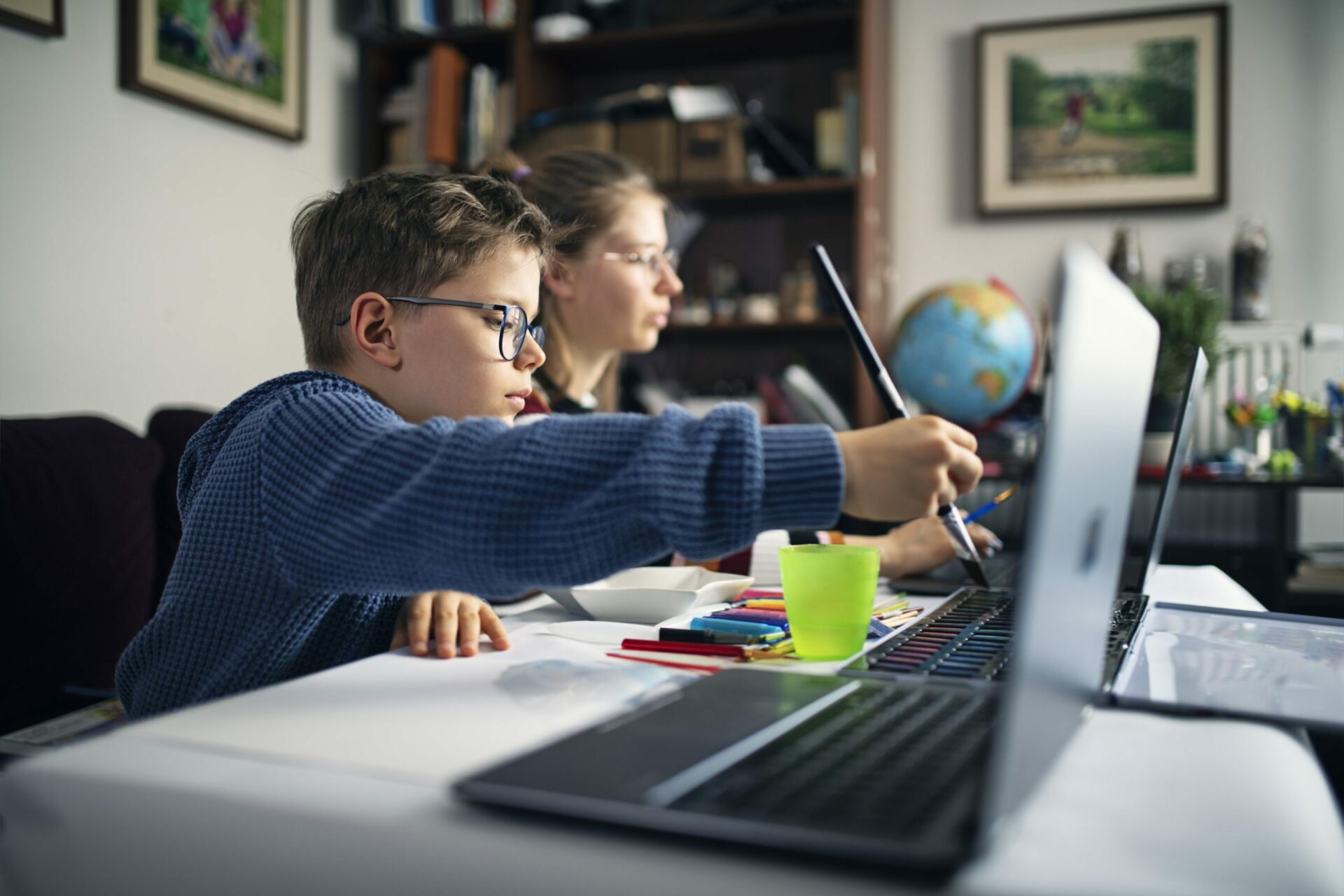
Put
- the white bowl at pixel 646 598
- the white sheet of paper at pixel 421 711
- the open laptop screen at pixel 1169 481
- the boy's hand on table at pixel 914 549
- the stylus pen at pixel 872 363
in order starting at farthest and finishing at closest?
the boy's hand on table at pixel 914 549
the open laptop screen at pixel 1169 481
the white bowl at pixel 646 598
the stylus pen at pixel 872 363
the white sheet of paper at pixel 421 711

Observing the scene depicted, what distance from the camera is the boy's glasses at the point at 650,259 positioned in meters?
1.70

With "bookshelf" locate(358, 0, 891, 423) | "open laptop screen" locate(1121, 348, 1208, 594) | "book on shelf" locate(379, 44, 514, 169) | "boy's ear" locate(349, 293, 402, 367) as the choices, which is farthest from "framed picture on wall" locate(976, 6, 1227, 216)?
"boy's ear" locate(349, 293, 402, 367)

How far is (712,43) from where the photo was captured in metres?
2.81

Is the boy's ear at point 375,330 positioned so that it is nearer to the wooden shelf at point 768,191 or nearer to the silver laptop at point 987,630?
the silver laptop at point 987,630

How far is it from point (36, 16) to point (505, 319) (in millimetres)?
1599

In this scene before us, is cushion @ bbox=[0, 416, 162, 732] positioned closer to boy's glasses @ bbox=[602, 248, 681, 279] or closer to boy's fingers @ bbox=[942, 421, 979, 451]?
boy's glasses @ bbox=[602, 248, 681, 279]

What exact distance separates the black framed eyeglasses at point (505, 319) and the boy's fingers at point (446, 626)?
0.24m

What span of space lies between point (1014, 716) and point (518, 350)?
65 centimetres

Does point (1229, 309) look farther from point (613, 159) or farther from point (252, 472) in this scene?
point (252, 472)

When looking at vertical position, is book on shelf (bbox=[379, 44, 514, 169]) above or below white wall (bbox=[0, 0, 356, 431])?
above

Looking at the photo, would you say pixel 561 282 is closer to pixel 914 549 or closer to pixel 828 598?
pixel 914 549

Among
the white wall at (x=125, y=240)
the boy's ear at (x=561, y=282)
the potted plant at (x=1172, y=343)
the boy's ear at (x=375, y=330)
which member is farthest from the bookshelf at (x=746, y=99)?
the boy's ear at (x=375, y=330)

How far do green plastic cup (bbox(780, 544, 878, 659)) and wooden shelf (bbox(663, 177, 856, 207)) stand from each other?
2043 mm

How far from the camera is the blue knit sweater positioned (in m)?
0.58
